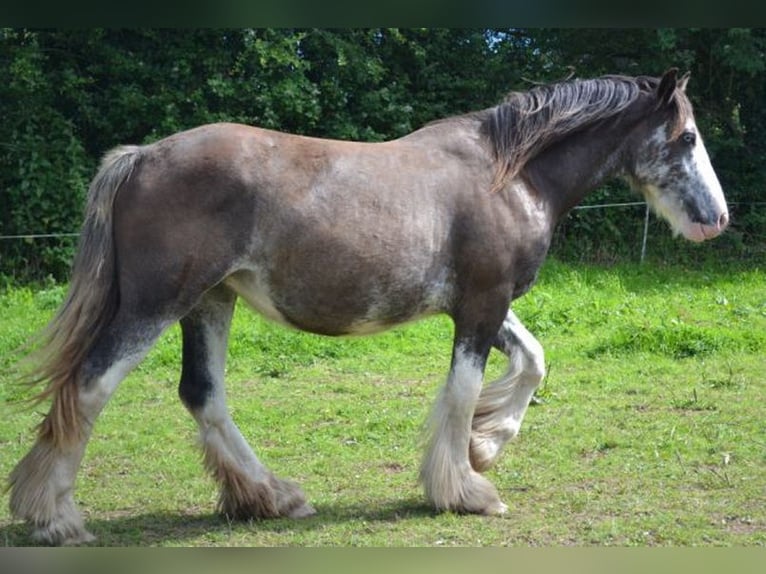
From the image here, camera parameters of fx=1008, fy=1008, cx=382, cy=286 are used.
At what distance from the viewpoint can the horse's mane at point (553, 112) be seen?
5.86m

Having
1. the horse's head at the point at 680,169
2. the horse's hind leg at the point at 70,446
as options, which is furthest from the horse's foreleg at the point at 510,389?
the horse's hind leg at the point at 70,446

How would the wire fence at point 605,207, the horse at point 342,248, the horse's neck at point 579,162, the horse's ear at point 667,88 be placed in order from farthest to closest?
1. the wire fence at point 605,207
2. the horse's neck at point 579,162
3. the horse's ear at point 667,88
4. the horse at point 342,248

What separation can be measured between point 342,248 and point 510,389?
1.47 metres

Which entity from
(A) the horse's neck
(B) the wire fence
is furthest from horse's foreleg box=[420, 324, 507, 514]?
(B) the wire fence

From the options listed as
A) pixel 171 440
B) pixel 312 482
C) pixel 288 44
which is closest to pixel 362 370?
pixel 171 440

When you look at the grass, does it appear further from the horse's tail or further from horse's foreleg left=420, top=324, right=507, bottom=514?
the horse's tail

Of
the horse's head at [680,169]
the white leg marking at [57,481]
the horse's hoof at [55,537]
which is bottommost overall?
the horse's hoof at [55,537]

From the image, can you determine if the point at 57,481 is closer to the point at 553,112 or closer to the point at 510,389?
the point at 510,389

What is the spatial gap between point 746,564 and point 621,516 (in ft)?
6.73

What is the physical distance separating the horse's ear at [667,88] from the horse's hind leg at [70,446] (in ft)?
10.5

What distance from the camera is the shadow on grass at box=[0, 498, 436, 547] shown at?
519 cm

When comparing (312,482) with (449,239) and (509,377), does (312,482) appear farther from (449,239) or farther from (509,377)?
(449,239)

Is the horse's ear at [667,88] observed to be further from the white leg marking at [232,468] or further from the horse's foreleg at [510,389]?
the white leg marking at [232,468]

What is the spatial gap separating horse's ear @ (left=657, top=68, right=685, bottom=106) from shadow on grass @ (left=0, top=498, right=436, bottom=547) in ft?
9.02
